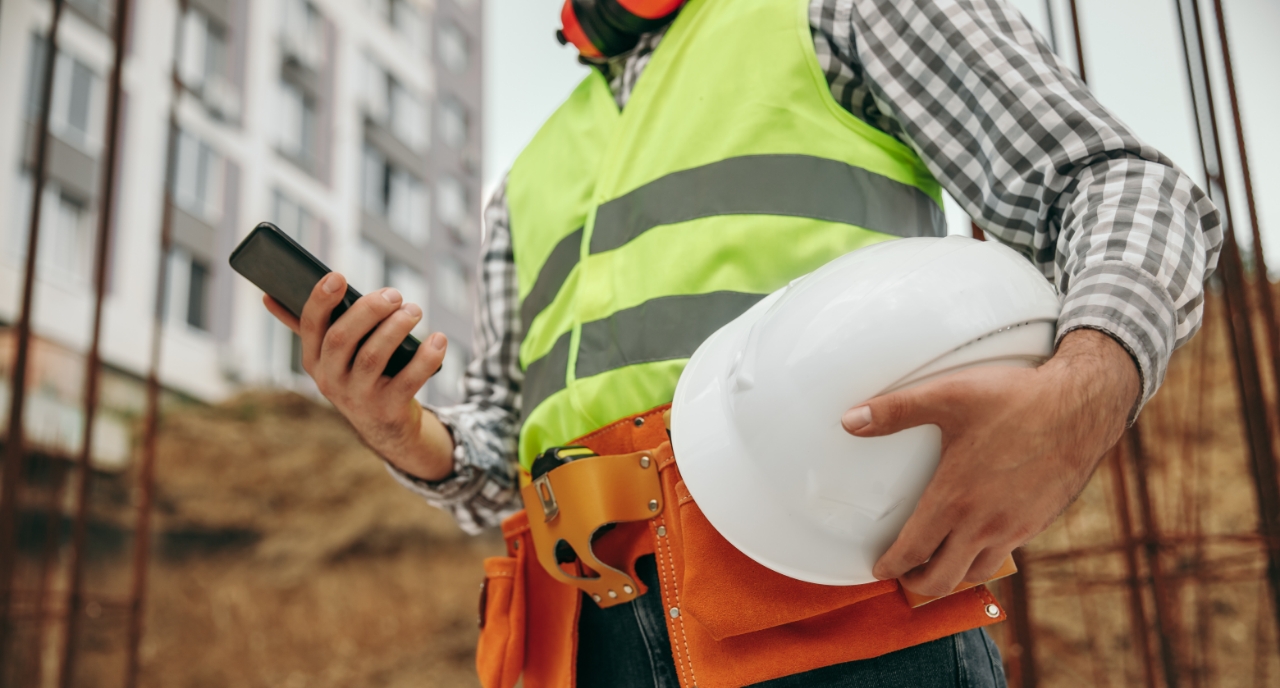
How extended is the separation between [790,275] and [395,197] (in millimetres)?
19745

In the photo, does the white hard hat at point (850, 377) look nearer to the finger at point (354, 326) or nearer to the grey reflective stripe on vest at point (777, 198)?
the grey reflective stripe on vest at point (777, 198)

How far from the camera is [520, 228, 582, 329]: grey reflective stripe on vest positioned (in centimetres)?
149

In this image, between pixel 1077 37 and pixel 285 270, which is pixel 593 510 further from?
pixel 1077 37

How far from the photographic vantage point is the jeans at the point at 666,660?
106 centimetres

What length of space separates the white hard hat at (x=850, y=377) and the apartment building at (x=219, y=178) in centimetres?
564

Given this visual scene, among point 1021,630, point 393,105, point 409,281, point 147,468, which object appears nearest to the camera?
point 1021,630

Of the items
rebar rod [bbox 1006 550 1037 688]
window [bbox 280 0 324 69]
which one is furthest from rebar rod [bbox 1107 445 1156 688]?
window [bbox 280 0 324 69]

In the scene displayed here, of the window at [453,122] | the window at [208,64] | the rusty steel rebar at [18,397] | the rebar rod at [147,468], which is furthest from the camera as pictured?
the window at [453,122]

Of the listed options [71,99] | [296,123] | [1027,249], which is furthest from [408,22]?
[1027,249]

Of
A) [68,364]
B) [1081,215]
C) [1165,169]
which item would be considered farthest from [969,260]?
[68,364]

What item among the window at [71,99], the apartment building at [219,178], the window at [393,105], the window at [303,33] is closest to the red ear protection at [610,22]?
the apartment building at [219,178]

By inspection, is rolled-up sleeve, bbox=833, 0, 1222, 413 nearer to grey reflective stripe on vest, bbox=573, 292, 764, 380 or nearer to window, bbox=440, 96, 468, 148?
grey reflective stripe on vest, bbox=573, 292, 764, 380

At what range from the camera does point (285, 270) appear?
127 cm

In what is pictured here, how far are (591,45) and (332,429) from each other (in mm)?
13653
